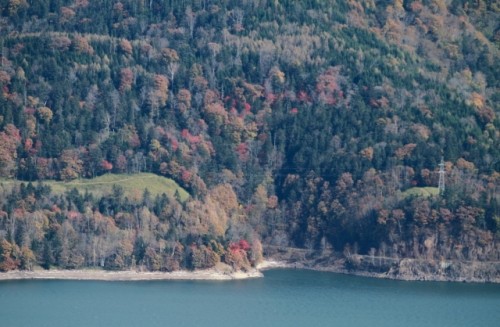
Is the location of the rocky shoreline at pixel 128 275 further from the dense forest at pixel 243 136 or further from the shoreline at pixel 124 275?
the dense forest at pixel 243 136

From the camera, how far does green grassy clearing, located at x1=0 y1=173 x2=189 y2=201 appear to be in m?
161

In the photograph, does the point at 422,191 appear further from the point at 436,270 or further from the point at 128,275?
the point at 128,275

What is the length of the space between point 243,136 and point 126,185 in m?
21.3

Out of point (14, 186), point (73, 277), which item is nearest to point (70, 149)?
point (14, 186)

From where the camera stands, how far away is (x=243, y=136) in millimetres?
180125

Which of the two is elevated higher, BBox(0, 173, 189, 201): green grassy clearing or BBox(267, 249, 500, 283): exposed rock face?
BBox(0, 173, 189, 201): green grassy clearing

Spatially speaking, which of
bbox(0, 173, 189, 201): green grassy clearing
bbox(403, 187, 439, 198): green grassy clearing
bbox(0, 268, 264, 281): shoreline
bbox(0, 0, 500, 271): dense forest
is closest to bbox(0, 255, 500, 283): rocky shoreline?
bbox(0, 268, 264, 281): shoreline

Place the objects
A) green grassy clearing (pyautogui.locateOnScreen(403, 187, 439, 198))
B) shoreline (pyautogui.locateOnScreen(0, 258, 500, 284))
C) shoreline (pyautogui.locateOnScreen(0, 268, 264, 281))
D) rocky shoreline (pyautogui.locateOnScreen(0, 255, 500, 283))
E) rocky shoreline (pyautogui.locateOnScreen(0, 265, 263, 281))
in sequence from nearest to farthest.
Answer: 1. shoreline (pyautogui.locateOnScreen(0, 268, 264, 281))
2. rocky shoreline (pyautogui.locateOnScreen(0, 265, 263, 281))
3. shoreline (pyautogui.locateOnScreen(0, 258, 500, 284))
4. rocky shoreline (pyautogui.locateOnScreen(0, 255, 500, 283))
5. green grassy clearing (pyautogui.locateOnScreen(403, 187, 439, 198))

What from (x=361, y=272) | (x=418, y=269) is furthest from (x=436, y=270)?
(x=361, y=272)

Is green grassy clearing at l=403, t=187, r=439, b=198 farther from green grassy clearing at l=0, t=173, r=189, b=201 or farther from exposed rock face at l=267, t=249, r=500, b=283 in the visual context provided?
green grassy clearing at l=0, t=173, r=189, b=201

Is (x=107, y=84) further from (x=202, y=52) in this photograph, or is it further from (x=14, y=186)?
(x=14, y=186)

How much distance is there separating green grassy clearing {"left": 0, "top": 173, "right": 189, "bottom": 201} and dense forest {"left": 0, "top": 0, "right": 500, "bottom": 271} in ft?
3.87

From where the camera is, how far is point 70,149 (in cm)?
16788

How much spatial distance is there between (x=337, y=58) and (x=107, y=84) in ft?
92.0
